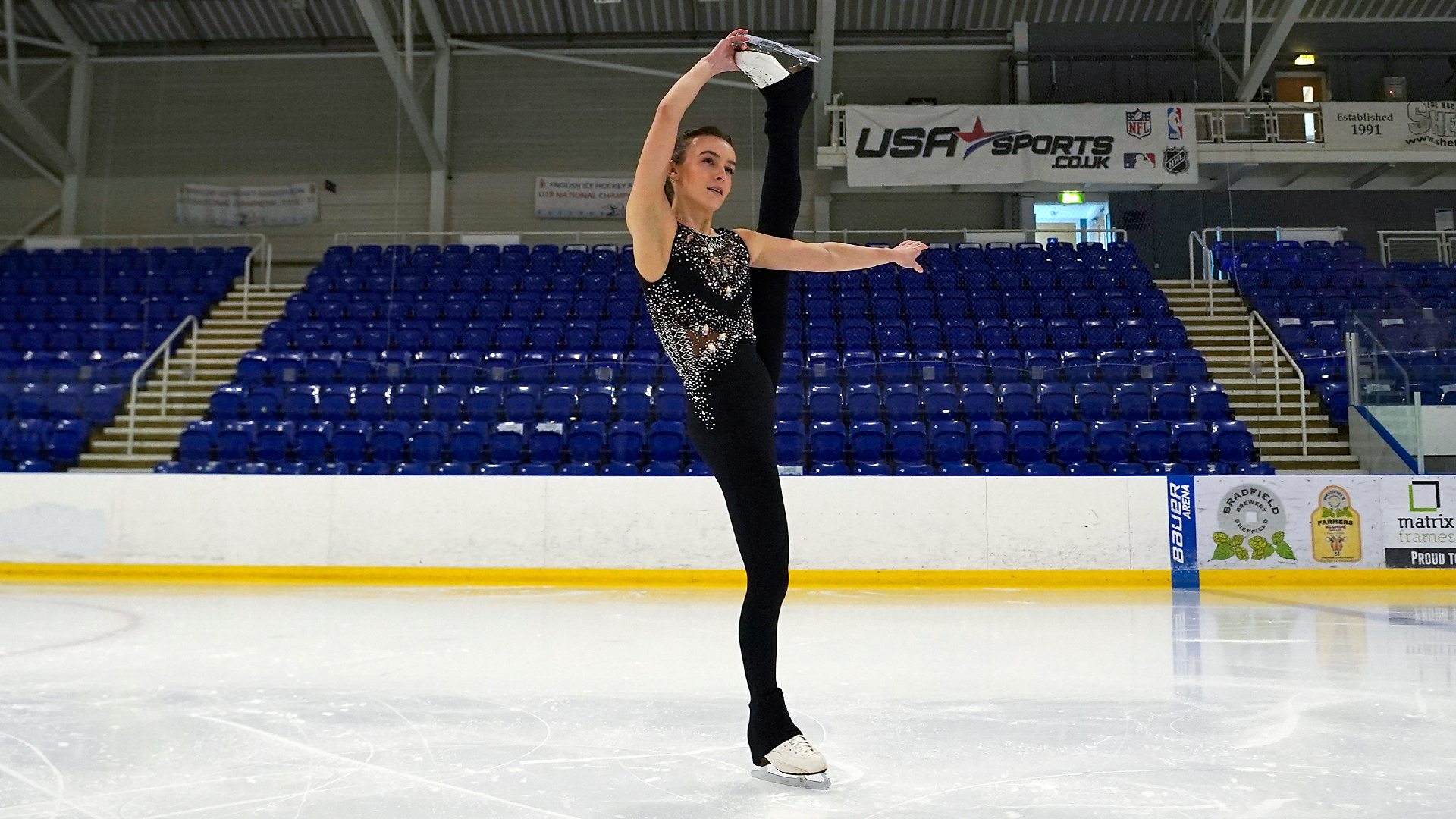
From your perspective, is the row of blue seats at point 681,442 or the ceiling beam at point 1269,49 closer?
the row of blue seats at point 681,442

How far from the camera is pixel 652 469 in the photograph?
28.0ft

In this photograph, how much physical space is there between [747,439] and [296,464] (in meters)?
7.59

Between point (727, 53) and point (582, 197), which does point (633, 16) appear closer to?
point (582, 197)

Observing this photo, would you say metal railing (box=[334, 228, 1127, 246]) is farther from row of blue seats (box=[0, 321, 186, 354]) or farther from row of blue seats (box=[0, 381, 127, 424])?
row of blue seats (box=[0, 381, 127, 424])

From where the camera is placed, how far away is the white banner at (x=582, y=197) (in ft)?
55.3

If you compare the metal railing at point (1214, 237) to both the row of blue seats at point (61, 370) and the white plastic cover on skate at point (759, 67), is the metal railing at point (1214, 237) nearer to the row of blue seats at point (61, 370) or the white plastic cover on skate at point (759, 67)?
the row of blue seats at point (61, 370)

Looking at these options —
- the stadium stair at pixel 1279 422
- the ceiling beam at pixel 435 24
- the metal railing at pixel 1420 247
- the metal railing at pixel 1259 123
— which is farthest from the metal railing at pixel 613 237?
the stadium stair at pixel 1279 422

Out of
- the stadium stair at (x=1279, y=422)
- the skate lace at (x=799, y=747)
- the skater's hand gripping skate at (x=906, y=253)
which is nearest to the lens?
the skate lace at (x=799, y=747)

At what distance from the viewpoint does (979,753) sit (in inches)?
94.6

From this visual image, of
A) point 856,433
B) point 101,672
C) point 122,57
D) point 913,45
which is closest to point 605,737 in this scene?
point 101,672

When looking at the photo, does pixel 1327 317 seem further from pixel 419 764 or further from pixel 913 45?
pixel 419 764

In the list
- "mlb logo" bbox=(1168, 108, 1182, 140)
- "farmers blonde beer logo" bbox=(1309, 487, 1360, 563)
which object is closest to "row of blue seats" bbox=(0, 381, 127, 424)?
"farmers blonde beer logo" bbox=(1309, 487, 1360, 563)

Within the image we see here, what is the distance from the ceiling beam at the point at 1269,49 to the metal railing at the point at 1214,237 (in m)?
2.00

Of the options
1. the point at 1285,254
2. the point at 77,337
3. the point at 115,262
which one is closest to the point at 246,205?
the point at 115,262
